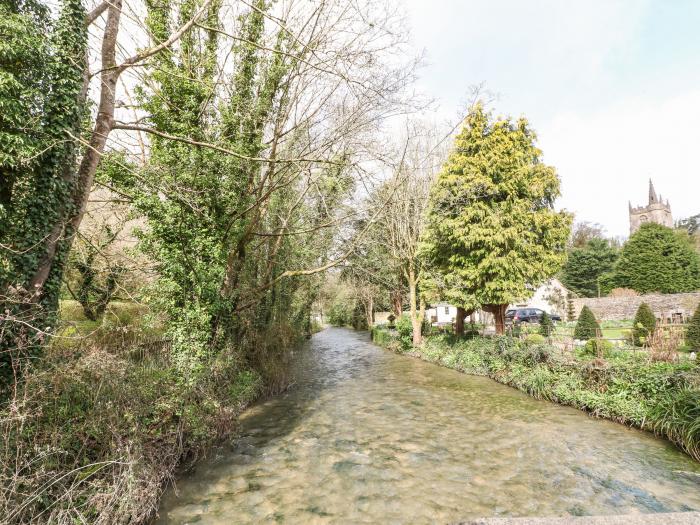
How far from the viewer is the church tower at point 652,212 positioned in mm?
70188

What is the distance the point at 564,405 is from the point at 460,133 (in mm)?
12834

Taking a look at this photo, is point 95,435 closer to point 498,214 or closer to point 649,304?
point 498,214

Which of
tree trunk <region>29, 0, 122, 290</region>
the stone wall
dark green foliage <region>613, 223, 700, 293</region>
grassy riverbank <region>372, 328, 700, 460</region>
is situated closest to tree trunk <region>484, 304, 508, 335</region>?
grassy riverbank <region>372, 328, 700, 460</region>

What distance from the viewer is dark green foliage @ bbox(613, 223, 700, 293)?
122 ft

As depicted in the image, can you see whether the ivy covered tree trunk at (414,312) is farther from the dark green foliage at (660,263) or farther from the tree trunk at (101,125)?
the dark green foliage at (660,263)

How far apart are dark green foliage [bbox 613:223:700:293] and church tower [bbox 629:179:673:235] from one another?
124ft

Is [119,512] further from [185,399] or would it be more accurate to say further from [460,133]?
[460,133]

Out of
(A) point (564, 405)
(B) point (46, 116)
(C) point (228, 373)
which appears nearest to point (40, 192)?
(B) point (46, 116)

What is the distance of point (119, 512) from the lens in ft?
14.7

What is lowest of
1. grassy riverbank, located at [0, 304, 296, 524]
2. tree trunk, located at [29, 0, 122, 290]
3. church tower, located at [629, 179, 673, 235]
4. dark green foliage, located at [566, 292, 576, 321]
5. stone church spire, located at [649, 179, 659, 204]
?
grassy riverbank, located at [0, 304, 296, 524]

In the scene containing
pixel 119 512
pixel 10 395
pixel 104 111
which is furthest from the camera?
pixel 104 111

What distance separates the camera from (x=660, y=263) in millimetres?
38281

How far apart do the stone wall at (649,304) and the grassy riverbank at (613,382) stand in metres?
17.6

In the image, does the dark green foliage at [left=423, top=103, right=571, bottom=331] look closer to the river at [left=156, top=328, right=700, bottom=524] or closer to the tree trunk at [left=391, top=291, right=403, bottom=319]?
the river at [left=156, top=328, right=700, bottom=524]
